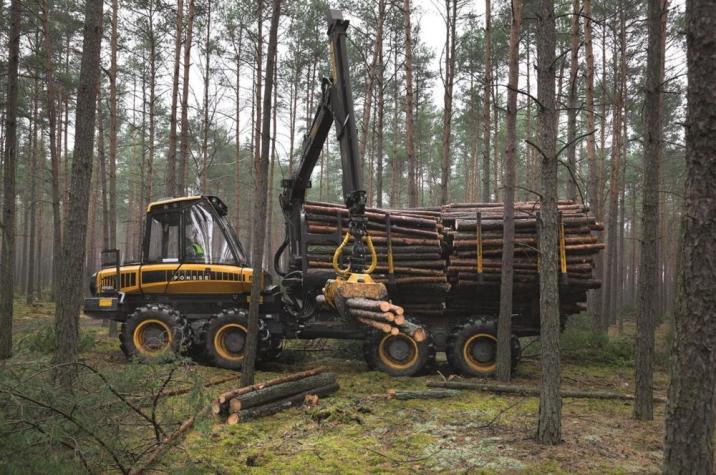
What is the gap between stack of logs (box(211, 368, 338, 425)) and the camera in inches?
239

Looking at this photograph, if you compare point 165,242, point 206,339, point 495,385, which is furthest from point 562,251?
point 165,242

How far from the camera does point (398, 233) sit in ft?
29.9

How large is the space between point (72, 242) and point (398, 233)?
5.33 metres

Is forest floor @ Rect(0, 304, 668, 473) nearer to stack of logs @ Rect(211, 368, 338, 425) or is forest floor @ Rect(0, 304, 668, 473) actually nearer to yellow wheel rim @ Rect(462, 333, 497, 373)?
stack of logs @ Rect(211, 368, 338, 425)

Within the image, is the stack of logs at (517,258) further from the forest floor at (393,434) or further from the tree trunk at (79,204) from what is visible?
the tree trunk at (79,204)

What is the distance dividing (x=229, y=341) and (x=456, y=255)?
446 cm

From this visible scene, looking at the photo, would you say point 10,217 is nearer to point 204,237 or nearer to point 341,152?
point 204,237

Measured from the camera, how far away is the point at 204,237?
361 inches

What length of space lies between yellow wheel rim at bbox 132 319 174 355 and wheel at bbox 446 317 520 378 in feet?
16.7

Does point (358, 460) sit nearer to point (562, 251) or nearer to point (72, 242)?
point (72, 242)

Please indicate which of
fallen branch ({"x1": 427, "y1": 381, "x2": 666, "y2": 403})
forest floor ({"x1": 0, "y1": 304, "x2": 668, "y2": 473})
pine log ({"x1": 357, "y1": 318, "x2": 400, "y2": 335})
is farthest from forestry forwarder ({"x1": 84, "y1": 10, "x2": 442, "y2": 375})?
pine log ({"x1": 357, "y1": 318, "x2": 400, "y2": 335})

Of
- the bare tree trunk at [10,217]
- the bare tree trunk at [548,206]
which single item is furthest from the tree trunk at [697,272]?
the bare tree trunk at [10,217]

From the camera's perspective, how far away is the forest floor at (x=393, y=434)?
456 cm

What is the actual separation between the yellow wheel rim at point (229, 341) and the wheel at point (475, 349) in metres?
3.78
